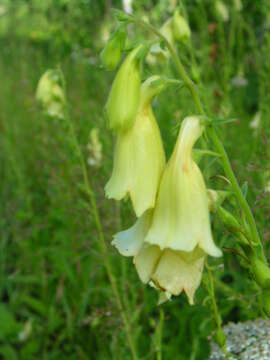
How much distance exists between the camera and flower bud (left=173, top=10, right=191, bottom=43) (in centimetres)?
195

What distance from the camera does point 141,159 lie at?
845 mm

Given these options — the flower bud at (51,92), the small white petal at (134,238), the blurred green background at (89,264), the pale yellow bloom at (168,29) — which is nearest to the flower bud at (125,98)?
the small white petal at (134,238)

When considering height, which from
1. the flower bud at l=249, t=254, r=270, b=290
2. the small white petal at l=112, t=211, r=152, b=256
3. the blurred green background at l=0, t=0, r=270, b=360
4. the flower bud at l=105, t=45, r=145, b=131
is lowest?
the blurred green background at l=0, t=0, r=270, b=360

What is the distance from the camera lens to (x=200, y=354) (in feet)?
5.69

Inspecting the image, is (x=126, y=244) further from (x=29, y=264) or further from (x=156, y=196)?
(x=29, y=264)

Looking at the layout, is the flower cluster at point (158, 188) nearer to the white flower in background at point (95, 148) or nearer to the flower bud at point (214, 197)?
the flower bud at point (214, 197)

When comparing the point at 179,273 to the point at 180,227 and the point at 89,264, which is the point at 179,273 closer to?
the point at 180,227

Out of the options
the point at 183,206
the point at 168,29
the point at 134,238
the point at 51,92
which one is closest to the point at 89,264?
the point at 51,92

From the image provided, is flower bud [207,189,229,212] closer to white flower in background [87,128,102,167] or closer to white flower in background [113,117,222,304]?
white flower in background [113,117,222,304]

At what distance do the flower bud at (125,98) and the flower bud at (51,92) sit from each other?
1110mm

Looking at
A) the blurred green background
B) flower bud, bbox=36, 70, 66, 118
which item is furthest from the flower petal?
flower bud, bbox=36, 70, 66, 118

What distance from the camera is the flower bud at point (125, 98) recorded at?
81 cm

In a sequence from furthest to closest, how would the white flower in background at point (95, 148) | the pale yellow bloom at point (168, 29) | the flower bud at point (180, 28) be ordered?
the white flower in background at point (95, 148) → the pale yellow bloom at point (168, 29) → the flower bud at point (180, 28)

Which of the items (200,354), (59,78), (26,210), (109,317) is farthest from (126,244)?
(26,210)
